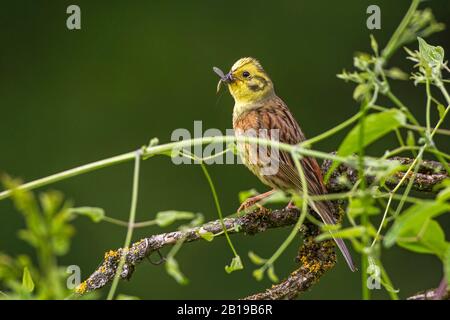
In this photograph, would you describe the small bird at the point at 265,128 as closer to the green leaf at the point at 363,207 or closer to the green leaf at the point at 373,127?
the green leaf at the point at 373,127

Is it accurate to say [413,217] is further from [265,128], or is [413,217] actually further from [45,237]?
[265,128]

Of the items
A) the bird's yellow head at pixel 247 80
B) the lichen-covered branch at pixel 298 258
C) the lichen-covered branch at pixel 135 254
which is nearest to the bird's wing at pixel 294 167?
the bird's yellow head at pixel 247 80

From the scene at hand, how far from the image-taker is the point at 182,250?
5809 millimetres

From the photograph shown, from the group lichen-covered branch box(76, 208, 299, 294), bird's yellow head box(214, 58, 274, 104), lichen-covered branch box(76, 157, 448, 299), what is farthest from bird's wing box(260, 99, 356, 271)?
lichen-covered branch box(76, 208, 299, 294)

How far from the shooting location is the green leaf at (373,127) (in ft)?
4.05

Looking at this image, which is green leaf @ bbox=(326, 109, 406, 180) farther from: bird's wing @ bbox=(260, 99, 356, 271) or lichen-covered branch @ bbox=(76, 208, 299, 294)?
bird's wing @ bbox=(260, 99, 356, 271)

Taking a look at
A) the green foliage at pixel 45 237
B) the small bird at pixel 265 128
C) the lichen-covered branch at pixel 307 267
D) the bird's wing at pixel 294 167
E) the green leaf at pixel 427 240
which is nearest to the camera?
the green foliage at pixel 45 237

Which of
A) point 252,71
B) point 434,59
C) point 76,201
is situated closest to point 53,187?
point 76,201

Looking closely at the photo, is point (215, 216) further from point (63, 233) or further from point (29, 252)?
point (63, 233)

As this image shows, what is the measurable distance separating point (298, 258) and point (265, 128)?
1.11 meters

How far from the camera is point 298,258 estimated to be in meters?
2.62

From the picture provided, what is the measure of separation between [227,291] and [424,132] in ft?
14.3

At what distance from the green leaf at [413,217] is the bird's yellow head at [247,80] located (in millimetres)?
2781

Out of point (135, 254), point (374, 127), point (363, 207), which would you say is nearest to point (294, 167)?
point (135, 254)
